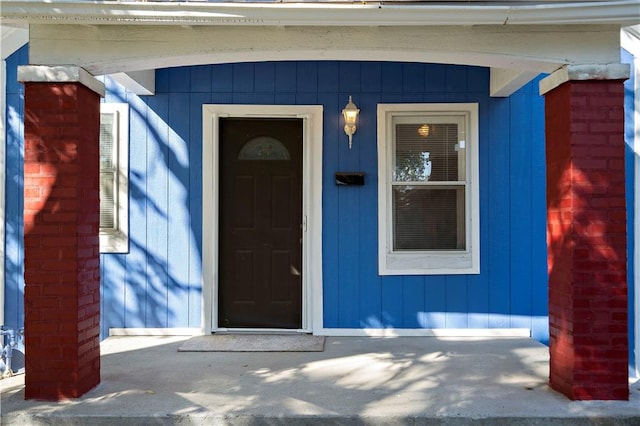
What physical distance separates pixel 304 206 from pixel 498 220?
6.10ft

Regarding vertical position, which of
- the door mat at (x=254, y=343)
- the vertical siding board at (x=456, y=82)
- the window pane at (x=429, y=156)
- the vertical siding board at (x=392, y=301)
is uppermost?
the vertical siding board at (x=456, y=82)

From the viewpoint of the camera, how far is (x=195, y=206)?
5.11m

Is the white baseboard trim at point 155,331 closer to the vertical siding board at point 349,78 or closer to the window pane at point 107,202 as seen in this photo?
the window pane at point 107,202

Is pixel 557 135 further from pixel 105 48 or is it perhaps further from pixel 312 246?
pixel 105 48

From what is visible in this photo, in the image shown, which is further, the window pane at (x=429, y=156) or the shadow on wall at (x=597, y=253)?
the window pane at (x=429, y=156)

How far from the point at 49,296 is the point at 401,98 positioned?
3440mm

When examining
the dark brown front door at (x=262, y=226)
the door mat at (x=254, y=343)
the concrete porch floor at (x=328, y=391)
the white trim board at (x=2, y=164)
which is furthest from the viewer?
the dark brown front door at (x=262, y=226)

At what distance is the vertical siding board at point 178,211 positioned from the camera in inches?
201

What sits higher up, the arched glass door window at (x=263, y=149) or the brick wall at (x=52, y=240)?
the arched glass door window at (x=263, y=149)

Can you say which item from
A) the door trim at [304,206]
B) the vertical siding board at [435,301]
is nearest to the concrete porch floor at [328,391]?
the vertical siding board at [435,301]

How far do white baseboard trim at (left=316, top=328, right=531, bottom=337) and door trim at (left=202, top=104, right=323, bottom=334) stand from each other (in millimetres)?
210

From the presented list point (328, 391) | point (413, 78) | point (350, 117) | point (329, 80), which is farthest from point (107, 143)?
point (328, 391)

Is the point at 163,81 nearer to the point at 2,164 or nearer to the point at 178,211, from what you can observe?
the point at 178,211

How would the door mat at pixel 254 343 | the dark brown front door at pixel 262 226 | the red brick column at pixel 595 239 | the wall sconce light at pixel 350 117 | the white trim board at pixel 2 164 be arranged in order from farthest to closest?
1. the dark brown front door at pixel 262 226
2. the white trim board at pixel 2 164
3. the wall sconce light at pixel 350 117
4. the door mat at pixel 254 343
5. the red brick column at pixel 595 239
